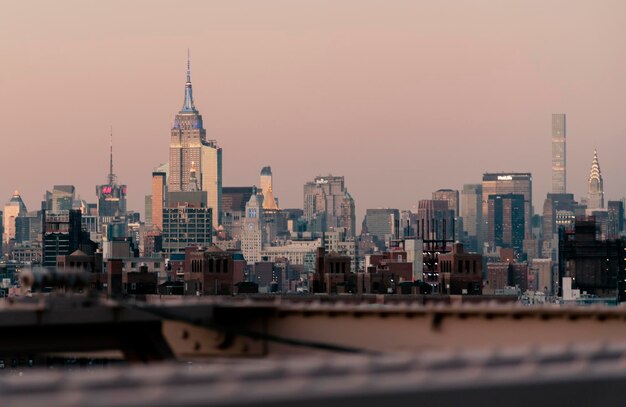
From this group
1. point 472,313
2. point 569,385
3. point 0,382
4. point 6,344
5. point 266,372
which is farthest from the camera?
point 472,313

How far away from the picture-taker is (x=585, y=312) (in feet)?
199

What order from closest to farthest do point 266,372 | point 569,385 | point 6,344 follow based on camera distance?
1. point 266,372
2. point 569,385
3. point 6,344

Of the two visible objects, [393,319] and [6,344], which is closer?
[6,344]

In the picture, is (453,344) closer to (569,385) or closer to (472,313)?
(472,313)

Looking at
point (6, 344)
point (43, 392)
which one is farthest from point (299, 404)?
point (6, 344)

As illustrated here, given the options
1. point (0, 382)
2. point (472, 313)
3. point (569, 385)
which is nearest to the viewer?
point (0, 382)

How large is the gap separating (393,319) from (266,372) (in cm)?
3167

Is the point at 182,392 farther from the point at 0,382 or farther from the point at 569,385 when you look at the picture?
the point at 569,385

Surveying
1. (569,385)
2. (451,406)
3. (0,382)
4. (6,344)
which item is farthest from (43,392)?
(6,344)

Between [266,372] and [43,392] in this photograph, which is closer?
[43,392]

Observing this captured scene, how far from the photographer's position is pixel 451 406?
33.8m

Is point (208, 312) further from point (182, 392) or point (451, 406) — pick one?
point (182, 392)

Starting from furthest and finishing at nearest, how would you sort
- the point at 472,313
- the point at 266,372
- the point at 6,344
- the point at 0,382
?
the point at 472,313
the point at 6,344
the point at 266,372
the point at 0,382

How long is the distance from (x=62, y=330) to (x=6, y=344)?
6.35 ft
